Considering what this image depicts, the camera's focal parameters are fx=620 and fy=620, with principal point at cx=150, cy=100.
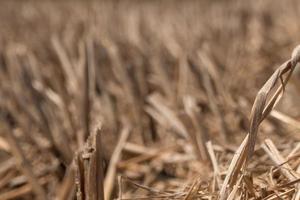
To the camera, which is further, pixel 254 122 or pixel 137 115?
pixel 137 115

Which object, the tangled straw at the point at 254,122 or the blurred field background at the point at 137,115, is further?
the blurred field background at the point at 137,115

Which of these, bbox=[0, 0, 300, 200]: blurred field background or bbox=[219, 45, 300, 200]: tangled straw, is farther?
bbox=[0, 0, 300, 200]: blurred field background

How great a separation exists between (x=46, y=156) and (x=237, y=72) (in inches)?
35.1

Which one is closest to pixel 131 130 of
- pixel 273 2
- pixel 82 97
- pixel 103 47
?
pixel 82 97

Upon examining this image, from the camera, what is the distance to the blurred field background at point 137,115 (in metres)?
1.09

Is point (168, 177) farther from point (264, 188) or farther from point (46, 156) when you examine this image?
point (264, 188)

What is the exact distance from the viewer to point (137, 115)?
1.89 metres

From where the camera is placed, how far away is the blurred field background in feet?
3.56

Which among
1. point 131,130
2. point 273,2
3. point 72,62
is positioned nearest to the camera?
point 131,130

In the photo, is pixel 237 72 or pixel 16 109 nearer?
pixel 16 109

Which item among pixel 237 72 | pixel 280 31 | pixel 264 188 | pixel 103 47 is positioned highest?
pixel 280 31

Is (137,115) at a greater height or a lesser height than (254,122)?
greater

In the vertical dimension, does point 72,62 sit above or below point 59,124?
above

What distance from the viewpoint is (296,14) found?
3.52 m
